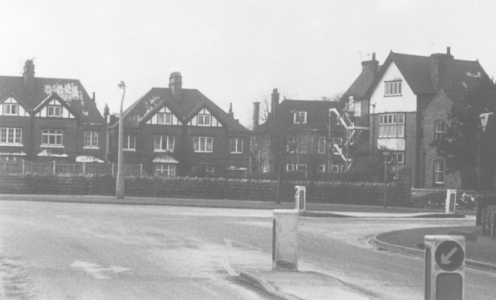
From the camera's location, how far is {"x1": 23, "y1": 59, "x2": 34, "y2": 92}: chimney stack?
73438mm

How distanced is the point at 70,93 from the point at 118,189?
35948 mm

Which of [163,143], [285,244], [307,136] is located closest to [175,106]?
[163,143]

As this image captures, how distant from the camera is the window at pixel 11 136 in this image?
71250mm

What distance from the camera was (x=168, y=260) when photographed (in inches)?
585

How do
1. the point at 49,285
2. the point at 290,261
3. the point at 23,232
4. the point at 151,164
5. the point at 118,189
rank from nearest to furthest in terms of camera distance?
1. the point at 49,285
2. the point at 290,261
3. the point at 23,232
4. the point at 118,189
5. the point at 151,164

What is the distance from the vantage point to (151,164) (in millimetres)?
74125

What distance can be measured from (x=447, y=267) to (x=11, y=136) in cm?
6809

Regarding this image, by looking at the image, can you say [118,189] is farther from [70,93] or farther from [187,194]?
[70,93]

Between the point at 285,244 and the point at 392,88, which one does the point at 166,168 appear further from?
the point at 285,244

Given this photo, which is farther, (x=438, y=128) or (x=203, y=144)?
(x=203, y=144)

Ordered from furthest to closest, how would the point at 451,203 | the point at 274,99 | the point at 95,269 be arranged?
the point at 274,99, the point at 451,203, the point at 95,269

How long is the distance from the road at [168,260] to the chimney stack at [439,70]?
38224 millimetres

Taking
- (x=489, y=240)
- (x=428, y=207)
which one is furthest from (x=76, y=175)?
(x=489, y=240)

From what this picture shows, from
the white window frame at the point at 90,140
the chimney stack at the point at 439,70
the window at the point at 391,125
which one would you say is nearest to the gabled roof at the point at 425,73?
the chimney stack at the point at 439,70
